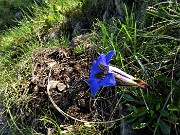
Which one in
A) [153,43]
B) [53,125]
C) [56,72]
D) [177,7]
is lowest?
[53,125]

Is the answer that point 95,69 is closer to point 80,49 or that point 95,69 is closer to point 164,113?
point 164,113

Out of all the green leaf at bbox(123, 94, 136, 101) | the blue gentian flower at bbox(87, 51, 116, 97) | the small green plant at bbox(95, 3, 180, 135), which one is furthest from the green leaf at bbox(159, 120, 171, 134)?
the blue gentian flower at bbox(87, 51, 116, 97)

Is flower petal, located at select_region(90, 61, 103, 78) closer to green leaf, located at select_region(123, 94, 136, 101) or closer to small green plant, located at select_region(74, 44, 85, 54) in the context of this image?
green leaf, located at select_region(123, 94, 136, 101)

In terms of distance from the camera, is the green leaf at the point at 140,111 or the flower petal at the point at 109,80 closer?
the flower petal at the point at 109,80

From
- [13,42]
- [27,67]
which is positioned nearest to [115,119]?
[27,67]

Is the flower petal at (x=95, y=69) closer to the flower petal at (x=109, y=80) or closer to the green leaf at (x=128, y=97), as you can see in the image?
the flower petal at (x=109, y=80)

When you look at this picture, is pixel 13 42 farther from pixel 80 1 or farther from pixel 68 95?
pixel 68 95

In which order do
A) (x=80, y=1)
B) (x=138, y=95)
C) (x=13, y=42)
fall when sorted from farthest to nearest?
(x=13, y=42)
(x=80, y=1)
(x=138, y=95)

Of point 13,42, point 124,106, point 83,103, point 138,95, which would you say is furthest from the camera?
point 13,42

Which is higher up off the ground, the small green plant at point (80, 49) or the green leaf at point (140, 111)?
the small green plant at point (80, 49)

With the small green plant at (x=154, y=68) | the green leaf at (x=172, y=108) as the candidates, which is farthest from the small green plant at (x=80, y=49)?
the green leaf at (x=172, y=108)
